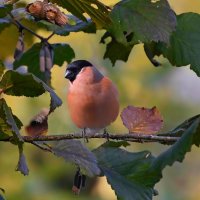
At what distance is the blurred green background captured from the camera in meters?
2.87

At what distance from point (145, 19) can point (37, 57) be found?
349 millimetres

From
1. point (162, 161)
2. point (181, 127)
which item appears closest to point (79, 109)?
point (181, 127)

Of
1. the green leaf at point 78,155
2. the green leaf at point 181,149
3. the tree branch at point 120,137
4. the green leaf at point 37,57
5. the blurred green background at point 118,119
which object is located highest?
the green leaf at point 181,149

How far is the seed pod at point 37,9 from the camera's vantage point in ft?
3.75

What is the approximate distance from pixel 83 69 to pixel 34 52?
3.53 feet

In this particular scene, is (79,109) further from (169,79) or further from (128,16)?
(169,79)

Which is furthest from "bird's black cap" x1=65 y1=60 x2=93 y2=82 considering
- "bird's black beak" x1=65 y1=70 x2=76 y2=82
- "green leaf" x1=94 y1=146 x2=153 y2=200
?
"green leaf" x1=94 y1=146 x2=153 y2=200

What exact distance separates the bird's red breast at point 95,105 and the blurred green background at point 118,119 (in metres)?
0.65

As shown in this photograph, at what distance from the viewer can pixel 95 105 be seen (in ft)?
5.83

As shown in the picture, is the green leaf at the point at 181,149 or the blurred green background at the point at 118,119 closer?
the green leaf at the point at 181,149

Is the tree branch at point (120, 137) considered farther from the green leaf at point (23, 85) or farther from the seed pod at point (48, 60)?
the seed pod at point (48, 60)

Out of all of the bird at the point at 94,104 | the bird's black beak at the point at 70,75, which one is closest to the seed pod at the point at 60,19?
the bird at the point at 94,104

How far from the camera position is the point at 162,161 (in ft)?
3.01

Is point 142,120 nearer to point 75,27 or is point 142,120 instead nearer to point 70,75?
point 75,27
